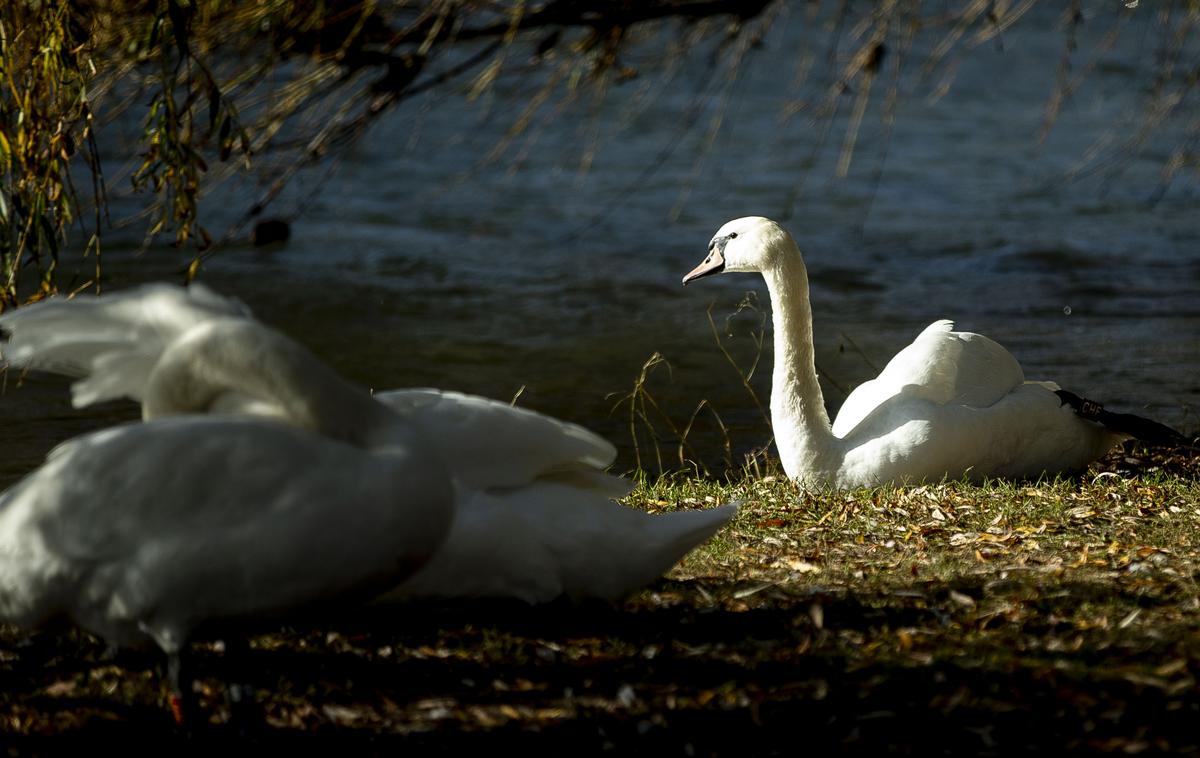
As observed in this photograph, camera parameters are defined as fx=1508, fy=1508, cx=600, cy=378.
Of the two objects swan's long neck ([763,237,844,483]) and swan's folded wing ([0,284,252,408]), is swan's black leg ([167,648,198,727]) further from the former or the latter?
swan's long neck ([763,237,844,483])

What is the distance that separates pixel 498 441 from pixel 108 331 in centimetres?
110

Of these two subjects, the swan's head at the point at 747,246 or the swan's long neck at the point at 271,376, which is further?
the swan's head at the point at 747,246

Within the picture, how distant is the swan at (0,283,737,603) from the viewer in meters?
3.62

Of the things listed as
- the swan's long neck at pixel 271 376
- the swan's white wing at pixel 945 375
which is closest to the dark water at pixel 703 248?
the swan's white wing at pixel 945 375

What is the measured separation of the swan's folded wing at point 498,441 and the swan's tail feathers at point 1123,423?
3226 mm

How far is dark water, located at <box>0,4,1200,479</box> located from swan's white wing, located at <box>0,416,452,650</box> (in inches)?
133

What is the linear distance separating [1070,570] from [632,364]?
6.88m

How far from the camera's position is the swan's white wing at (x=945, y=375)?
666 centimetres

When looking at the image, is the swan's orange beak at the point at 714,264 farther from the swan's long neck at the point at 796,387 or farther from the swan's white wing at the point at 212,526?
the swan's white wing at the point at 212,526

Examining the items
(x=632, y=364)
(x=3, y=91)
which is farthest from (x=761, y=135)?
(x=3, y=91)

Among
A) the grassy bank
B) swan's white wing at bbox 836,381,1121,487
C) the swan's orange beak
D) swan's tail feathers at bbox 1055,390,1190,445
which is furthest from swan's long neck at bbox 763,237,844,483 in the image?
the grassy bank

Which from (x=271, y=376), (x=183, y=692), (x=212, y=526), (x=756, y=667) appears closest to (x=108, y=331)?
(x=271, y=376)

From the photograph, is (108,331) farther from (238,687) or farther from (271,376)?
(238,687)

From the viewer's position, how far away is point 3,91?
5.43m
